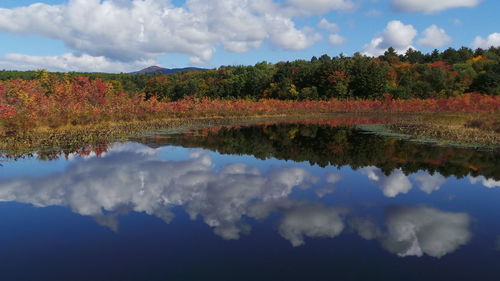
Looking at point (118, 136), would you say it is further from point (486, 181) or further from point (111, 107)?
point (486, 181)

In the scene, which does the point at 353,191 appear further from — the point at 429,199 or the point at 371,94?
the point at 371,94

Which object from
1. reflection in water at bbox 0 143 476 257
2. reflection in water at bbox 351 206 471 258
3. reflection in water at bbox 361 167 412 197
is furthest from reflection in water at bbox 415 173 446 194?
reflection in water at bbox 351 206 471 258

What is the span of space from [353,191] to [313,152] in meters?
7.83

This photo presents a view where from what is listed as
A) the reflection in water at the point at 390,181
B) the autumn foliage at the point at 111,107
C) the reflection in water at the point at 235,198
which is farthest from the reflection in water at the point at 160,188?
the autumn foliage at the point at 111,107

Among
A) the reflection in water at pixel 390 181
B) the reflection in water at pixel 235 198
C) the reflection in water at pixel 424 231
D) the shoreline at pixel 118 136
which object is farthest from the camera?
the shoreline at pixel 118 136

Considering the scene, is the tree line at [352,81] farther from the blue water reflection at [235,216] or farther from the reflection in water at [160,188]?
the blue water reflection at [235,216]

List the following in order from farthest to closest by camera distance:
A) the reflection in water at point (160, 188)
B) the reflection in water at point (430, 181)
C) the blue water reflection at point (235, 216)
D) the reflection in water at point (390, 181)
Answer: the reflection in water at point (430, 181), the reflection in water at point (390, 181), the reflection in water at point (160, 188), the blue water reflection at point (235, 216)

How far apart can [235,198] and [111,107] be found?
24684mm

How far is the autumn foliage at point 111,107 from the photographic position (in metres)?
24.1

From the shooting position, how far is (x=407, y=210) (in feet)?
31.1

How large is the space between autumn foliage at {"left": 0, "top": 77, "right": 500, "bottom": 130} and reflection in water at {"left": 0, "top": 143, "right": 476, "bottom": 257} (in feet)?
36.5

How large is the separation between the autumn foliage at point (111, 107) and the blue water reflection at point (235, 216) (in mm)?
11196

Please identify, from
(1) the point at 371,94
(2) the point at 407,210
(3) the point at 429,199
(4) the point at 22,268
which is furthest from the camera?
(1) the point at 371,94

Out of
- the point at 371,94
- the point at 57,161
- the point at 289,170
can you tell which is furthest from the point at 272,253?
the point at 371,94
